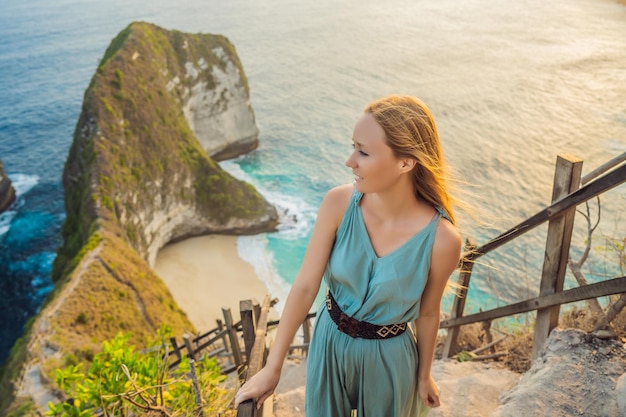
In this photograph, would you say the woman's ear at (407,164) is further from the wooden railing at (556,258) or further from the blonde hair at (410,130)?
the wooden railing at (556,258)

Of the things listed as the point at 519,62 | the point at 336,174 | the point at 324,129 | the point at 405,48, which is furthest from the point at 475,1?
the point at 336,174

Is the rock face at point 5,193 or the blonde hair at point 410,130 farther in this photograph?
→ the rock face at point 5,193

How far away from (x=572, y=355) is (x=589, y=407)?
1.31 ft

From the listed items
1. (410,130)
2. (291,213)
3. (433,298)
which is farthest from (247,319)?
(291,213)

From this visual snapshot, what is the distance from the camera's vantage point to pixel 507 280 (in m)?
19.4

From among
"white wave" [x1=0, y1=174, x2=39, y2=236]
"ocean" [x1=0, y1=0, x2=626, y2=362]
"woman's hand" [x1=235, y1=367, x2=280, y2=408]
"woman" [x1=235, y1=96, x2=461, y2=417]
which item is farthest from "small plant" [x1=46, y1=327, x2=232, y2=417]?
"white wave" [x1=0, y1=174, x2=39, y2=236]

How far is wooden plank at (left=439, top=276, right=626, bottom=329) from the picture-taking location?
2.95 metres

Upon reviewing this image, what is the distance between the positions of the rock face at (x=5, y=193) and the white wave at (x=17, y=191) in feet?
0.92

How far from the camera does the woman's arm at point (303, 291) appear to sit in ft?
7.79

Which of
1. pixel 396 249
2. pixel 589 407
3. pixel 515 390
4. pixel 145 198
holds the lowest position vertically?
pixel 145 198

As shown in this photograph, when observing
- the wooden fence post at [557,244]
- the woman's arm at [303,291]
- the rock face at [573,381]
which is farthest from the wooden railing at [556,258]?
the woman's arm at [303,291]

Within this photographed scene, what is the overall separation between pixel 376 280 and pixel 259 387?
0.73 m

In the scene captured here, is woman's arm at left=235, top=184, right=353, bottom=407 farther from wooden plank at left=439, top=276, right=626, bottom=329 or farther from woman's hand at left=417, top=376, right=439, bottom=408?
wooden plank at left=439, top=276, right=626, bottom=329

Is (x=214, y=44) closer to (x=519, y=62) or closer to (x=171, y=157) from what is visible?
(x=171, y=157)
